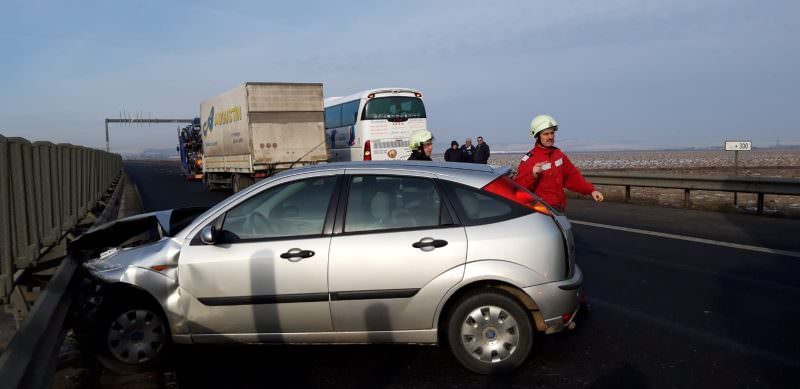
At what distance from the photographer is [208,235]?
4.46 m

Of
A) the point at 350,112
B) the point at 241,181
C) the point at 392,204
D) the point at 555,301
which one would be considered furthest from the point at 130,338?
the point at 350,112

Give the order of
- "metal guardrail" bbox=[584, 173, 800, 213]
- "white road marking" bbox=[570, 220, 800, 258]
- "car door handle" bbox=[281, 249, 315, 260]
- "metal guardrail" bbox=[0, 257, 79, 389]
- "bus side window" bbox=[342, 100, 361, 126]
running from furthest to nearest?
1. "bus side window" bbox=[342, 100, 361, 126]
2. "metal guardrail" bbox=[584, 173, 800, 213]
3. "white road marking" bbox=[570, 220, 800, 258]
4. "car door handle" bbox=[281, 249, 315, 260]
5. "metal guardrail" bbox=[0, 257, 79, 389]

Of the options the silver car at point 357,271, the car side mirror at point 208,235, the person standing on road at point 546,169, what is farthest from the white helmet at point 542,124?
the car side mirror at point 208,235

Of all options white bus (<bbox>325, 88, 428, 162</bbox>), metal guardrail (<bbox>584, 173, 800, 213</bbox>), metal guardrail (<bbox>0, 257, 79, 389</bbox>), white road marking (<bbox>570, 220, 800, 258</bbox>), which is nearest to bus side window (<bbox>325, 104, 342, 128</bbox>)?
white bus (<bbox>325, 88, 428, 162</bbox>)

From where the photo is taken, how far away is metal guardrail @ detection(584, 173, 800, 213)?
38.3 feet

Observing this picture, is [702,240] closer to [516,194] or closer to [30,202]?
[516,194]

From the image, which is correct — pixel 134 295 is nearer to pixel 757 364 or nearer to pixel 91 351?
pixel 91 351

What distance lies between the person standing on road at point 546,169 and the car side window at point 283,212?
1965mm

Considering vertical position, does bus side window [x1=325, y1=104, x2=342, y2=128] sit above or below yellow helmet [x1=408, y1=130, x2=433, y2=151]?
above

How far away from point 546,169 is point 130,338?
3.62 meters

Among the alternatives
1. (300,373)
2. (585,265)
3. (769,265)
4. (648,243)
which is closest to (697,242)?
(648,243)

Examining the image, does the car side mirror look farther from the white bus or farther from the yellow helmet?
the white bus

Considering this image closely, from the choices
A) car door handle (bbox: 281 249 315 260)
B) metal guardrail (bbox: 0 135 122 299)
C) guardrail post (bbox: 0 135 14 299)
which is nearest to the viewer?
car door handle (bbox: 281 249 315 260)

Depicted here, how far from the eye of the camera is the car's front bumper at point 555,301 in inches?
171
